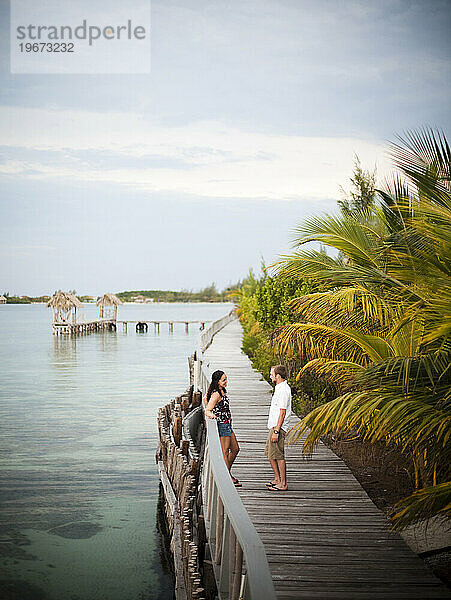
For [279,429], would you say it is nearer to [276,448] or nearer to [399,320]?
[276,448]

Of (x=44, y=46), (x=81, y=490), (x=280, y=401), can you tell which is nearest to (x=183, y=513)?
(x=280, y=401)

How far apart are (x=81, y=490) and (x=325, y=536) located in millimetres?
9265

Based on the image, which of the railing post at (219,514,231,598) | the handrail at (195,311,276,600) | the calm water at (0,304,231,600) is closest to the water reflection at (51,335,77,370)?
the calm water at (0,304,231,600)

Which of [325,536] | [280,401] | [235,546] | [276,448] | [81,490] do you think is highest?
[280,401]

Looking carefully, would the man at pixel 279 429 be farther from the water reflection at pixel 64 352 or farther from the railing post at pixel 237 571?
the water reflection at pixel 64 352

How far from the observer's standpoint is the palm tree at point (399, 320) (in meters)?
4.90

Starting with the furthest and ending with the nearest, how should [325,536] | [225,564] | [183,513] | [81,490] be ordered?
[81,490] < [183,513] < [325,536] < [225,564]

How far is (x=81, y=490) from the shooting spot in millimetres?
14148

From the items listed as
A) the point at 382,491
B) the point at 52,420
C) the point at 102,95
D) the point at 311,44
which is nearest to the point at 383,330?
the point at 382,491

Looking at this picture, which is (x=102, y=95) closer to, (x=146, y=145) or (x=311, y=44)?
(x=146, y=145)

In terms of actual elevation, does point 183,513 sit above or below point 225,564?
below

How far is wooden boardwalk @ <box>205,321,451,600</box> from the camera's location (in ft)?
16.7

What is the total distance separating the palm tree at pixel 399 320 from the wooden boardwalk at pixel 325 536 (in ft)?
1.61

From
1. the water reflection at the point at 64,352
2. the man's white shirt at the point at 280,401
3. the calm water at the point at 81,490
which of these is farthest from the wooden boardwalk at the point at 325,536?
the water reflection at the point at 64,352
